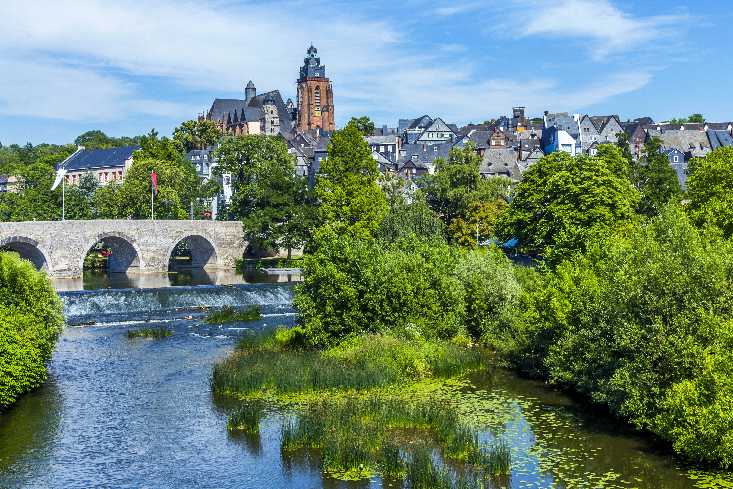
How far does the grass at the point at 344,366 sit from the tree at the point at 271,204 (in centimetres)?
4320

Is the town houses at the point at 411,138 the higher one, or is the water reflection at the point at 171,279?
the town houses at the point at 411,138

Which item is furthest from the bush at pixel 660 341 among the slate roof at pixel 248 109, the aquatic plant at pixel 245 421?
the slate roof at pixel 248 109

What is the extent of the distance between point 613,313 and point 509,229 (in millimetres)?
38660

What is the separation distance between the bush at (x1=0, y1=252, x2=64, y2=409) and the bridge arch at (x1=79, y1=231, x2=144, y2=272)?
43.5m

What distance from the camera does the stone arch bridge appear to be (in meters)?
80.4

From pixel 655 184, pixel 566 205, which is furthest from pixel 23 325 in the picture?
pixel 655 184

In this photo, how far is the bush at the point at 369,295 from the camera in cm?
4206

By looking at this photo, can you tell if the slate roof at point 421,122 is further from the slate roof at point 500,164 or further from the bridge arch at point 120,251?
the bridge arch at point 120,251

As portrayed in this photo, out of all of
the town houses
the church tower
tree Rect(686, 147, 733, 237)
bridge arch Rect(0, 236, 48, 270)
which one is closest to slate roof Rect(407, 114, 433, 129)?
the town houses

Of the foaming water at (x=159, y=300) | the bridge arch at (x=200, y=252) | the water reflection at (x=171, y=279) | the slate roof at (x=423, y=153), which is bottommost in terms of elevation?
the foaming water at (x=159, y=300)

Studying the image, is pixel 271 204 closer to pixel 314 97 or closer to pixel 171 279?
pixel 171 279

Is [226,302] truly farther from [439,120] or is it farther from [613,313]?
[439,120]

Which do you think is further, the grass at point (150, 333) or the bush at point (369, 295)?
the grass at point (150, 333)

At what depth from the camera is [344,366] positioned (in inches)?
1507
